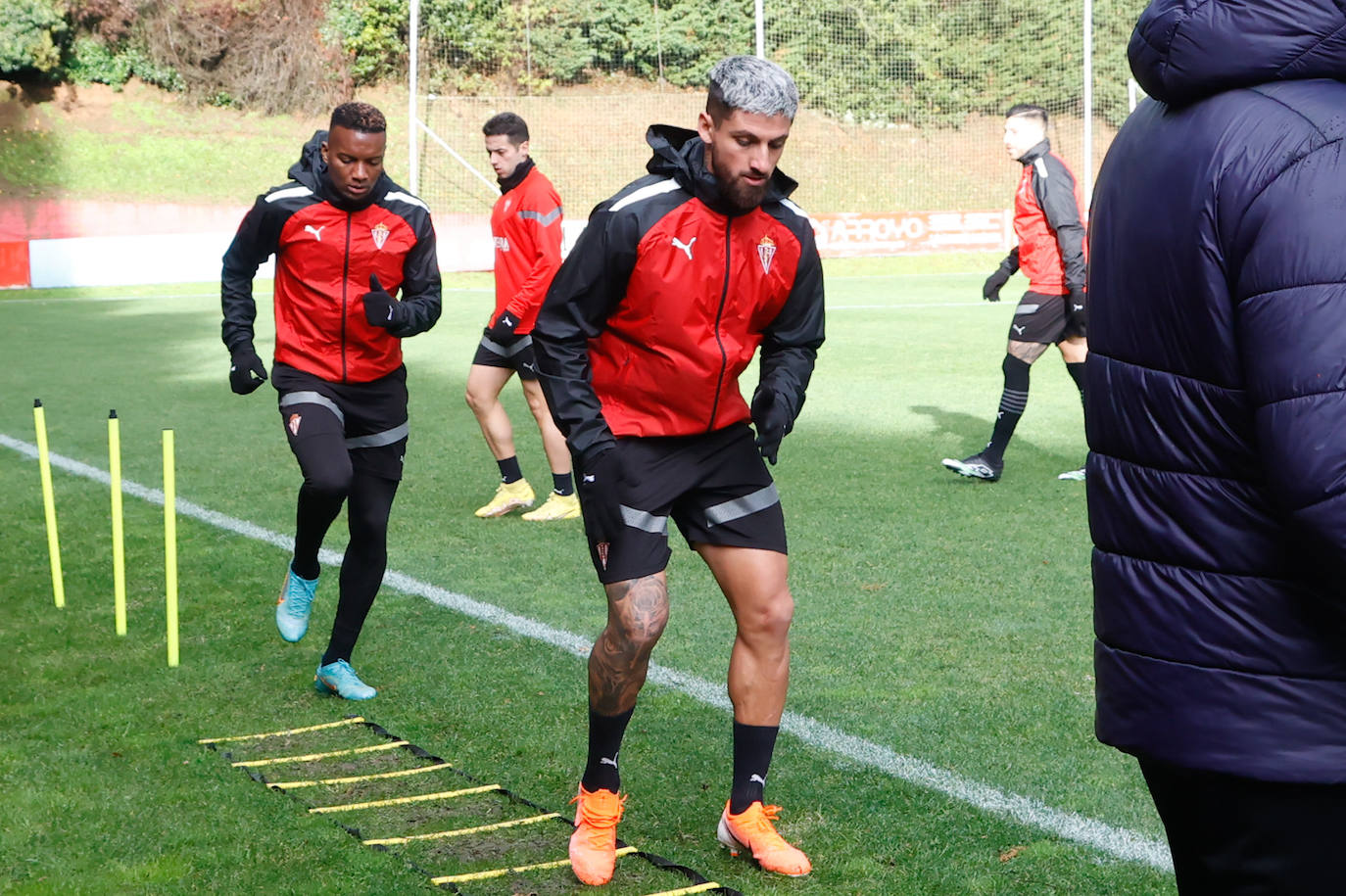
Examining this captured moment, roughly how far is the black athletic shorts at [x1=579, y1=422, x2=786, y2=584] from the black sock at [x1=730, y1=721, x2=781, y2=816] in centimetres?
51

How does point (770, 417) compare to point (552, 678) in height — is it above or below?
above

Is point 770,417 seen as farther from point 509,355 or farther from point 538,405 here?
point 538,405

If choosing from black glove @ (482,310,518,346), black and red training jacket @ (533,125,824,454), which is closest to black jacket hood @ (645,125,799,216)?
black and red training jacket @ (533,125,824,454)

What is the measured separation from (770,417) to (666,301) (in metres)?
0.43

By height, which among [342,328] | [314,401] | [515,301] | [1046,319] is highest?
[342,328]

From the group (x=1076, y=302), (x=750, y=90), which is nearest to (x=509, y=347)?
(x=1076, y=302)

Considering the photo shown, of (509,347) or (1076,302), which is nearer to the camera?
(509,347)

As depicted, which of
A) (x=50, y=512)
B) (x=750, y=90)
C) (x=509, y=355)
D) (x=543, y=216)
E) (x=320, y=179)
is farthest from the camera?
(x=509, y=355)

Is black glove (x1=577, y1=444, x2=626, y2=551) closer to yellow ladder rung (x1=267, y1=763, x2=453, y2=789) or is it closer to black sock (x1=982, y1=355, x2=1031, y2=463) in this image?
yellow ladder rung (x1=267, y1=763, x2=453, y2=789)

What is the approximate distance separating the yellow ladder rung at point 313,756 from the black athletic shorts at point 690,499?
1.48m

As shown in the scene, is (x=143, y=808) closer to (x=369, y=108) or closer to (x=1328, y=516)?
(x=369, y=108)

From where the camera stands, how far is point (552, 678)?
581cm

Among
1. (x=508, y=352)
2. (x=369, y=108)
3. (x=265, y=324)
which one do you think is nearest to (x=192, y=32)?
(x=265, y=324)

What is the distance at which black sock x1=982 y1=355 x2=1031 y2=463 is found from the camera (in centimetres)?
967
